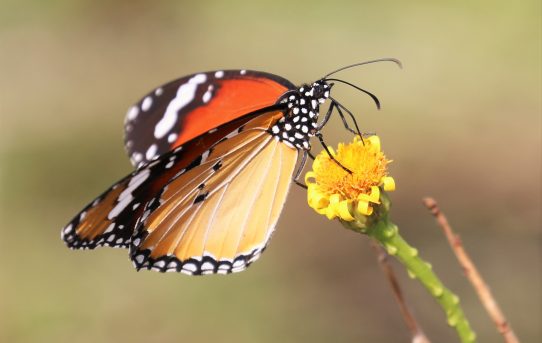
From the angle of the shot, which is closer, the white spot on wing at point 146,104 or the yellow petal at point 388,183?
the yellow petal at point 388,183

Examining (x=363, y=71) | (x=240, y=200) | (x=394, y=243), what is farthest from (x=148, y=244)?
(x=363, y=71)

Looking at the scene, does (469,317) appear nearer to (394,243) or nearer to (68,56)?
(394,243)

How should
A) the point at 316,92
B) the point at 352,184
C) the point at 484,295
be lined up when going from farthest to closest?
the point at 316,92 < the point at 352,184 < the point at 484,295

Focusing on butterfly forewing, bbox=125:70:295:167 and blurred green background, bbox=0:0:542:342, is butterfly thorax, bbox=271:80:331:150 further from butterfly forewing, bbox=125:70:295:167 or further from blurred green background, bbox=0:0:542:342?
blurred green background, bbox=0:0:542:342

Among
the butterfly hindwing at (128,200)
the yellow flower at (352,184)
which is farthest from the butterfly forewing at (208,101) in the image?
the yellow flower at (352,184)

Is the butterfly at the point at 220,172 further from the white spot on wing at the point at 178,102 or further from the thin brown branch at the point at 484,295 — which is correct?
the thin brown branch at the point at 484,295


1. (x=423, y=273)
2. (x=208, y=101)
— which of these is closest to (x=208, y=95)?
(x=208, y=101)

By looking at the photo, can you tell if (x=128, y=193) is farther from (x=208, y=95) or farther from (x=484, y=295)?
A: (x=484, y=295)
